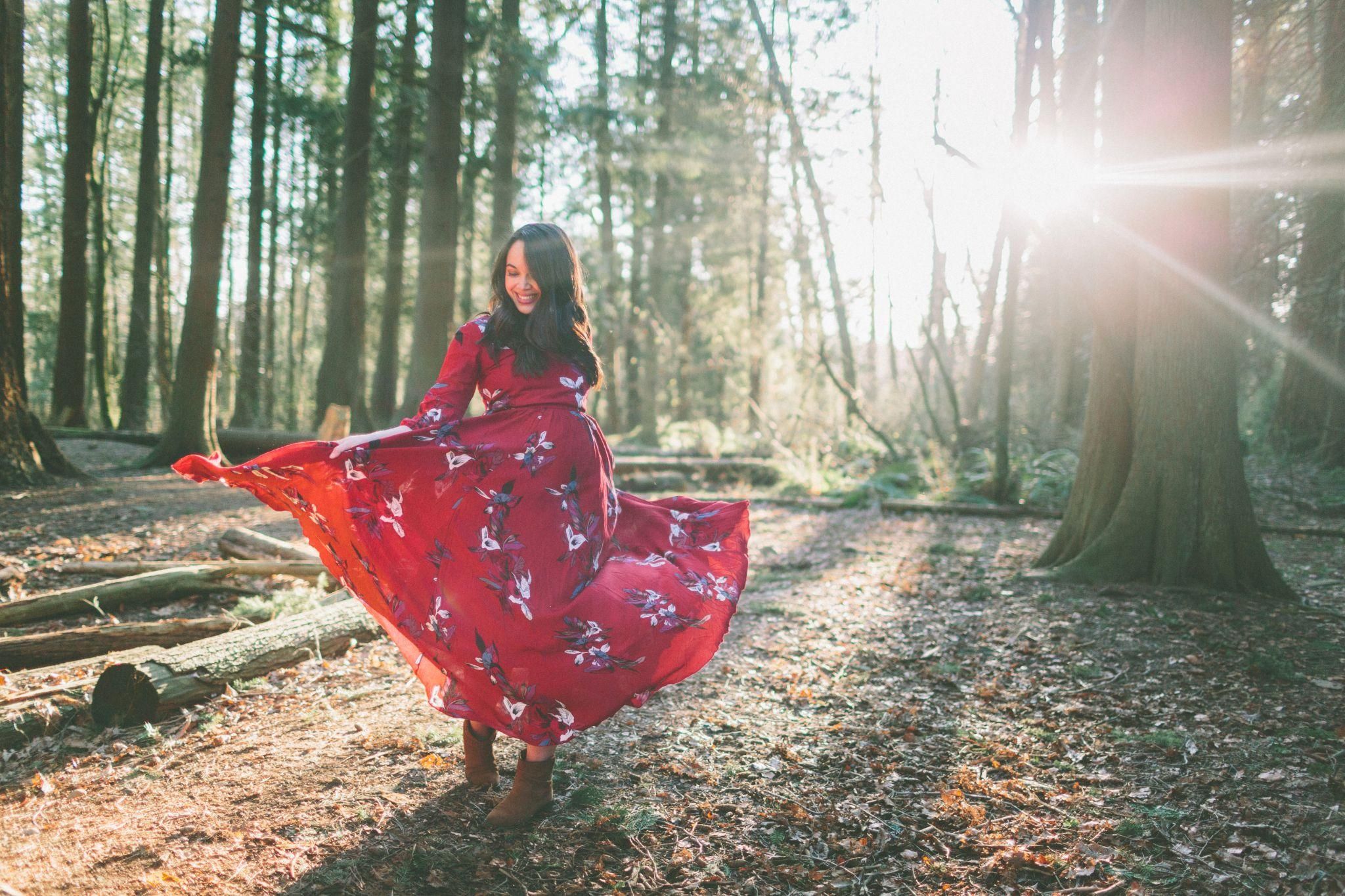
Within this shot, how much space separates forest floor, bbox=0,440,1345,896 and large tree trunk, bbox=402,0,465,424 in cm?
527

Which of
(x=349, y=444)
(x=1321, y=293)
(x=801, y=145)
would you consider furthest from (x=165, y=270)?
(x=1321, y=293)

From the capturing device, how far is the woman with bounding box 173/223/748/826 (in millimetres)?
2756

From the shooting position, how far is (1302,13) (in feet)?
23.0

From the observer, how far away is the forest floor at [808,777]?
103 inches

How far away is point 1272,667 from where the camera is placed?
397cm

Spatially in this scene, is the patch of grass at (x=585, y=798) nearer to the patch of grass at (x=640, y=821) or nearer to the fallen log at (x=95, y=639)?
the patch of grass at (x=640, y=821)

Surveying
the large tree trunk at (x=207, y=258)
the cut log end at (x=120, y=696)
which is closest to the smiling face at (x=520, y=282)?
the cut log end at (x=120, y=696)

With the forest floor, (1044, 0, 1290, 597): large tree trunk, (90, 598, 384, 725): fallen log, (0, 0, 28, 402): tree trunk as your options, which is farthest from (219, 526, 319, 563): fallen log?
(1044, 0, 1290, 597): large tree trunk

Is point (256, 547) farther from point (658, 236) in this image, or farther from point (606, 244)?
point (606, 244)

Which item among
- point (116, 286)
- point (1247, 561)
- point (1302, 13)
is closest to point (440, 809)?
point (1247, 561)

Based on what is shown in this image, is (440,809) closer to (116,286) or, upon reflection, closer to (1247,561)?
(1247,561)

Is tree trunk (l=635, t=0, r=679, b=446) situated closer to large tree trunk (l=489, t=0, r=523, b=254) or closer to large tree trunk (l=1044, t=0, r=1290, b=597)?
large tree trunk (l=489, t=0, r=523, b=254)

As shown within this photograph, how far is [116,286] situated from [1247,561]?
28.0 metres

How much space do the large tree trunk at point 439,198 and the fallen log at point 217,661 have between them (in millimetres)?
5432
